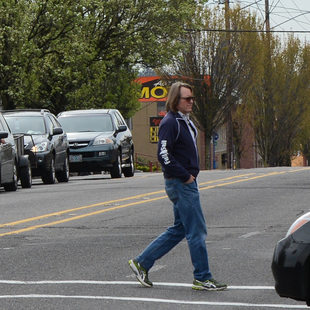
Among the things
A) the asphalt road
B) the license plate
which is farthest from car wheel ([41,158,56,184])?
the asphalt road

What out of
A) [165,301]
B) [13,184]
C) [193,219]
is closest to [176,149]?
[193,219]

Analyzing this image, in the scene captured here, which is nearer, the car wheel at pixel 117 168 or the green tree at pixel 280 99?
the car wheel at pixel 117 168

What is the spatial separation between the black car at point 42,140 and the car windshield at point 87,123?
1.53 meters

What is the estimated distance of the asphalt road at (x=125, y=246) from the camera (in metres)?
8.18

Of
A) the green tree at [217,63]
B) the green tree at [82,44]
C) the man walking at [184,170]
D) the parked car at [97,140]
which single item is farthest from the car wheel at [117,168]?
the green tree at [217,63]

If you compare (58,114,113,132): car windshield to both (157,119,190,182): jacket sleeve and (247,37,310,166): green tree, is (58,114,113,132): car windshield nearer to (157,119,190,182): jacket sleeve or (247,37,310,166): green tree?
(157,119,190,182): jacket sleeve

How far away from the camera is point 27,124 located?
25750 millimetres

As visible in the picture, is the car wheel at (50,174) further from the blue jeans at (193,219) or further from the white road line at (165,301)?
the white road line at (165,301)

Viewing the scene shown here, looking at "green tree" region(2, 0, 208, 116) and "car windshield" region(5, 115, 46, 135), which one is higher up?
"green tree" region(2, 0, 208, 116)

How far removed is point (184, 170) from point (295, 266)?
7.87 ft

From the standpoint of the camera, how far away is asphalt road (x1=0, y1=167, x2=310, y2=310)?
8180 millimetres

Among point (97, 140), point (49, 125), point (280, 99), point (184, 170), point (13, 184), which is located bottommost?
point (13, 184)

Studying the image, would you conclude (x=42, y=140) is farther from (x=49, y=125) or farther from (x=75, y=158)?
(x=75, y=158)

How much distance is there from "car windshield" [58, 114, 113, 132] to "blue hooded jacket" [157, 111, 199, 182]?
19.4 m
